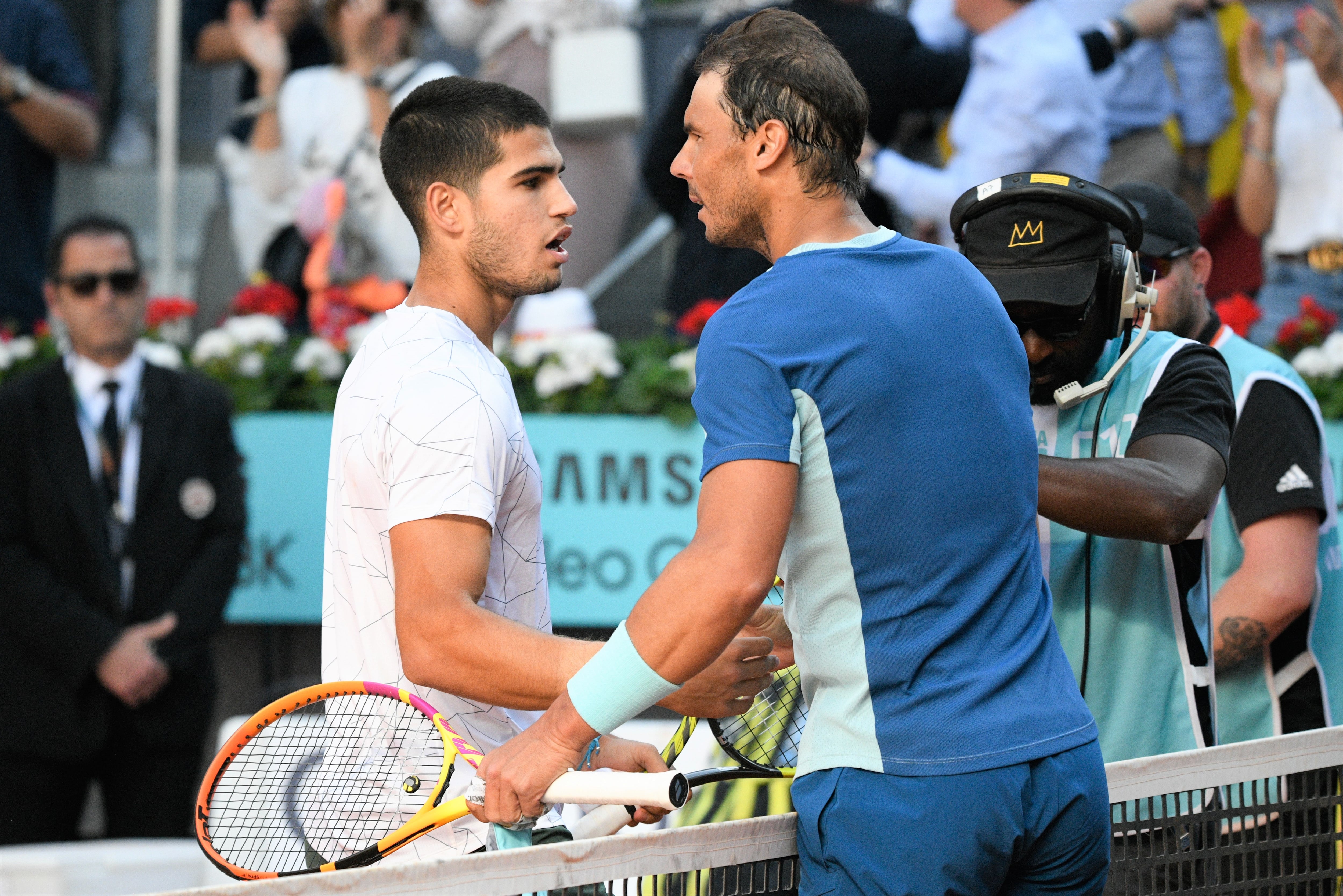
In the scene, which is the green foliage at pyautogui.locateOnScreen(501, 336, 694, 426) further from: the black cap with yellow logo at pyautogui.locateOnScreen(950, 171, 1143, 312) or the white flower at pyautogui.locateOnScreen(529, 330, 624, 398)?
the black cap with yellow logo at pyautogui.locateOnScreen(950, 171, 1143, 312)

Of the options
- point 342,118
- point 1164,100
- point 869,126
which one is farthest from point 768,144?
point 342,118

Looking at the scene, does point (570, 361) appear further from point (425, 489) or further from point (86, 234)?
point (425, 489)

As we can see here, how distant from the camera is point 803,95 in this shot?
1.95 metres

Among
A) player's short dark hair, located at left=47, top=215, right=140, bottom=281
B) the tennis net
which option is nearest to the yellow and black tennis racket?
the tennis net

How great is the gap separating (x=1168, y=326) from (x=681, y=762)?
184cm

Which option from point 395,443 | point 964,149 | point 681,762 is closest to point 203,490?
point 681,762

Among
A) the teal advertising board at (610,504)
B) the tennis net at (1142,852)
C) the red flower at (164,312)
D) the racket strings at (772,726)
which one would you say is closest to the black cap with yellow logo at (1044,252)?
the racket strings at (772,726)

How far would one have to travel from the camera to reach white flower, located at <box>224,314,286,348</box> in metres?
5.84

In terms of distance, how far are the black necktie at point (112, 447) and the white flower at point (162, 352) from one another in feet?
1.64

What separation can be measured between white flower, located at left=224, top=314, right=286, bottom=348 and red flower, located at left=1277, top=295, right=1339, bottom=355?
368cm

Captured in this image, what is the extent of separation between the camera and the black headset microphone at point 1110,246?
8.13 ft

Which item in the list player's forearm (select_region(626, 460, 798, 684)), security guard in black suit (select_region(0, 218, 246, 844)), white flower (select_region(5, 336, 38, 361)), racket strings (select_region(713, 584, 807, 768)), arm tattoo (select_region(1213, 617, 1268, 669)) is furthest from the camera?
white flower (select_region(5, 336, 38, 361))

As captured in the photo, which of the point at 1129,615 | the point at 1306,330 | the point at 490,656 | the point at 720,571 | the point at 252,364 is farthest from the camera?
the point at 252,364

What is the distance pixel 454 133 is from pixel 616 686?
1.05 m
